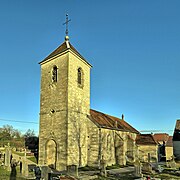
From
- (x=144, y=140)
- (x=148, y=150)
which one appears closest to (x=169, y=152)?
(x=144, y=140)

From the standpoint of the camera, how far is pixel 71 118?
2497cm

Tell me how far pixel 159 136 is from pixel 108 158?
48.2 metres

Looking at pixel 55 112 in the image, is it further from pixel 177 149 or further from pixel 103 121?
pixel 177 149

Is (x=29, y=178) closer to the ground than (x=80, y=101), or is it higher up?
closer to the ground

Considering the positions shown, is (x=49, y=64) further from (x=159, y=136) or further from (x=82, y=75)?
(x=159, y=136)

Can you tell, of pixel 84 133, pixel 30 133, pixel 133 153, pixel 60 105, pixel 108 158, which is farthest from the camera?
pixel 30 133

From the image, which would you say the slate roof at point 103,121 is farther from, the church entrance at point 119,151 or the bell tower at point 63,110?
the church entrance at point 119,151

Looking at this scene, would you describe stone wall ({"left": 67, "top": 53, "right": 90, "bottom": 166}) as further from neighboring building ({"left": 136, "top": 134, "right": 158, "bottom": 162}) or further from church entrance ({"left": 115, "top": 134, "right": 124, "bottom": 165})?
neighboring building ({"left": 136, "top": 134, "right": 158, "bottom": 162})

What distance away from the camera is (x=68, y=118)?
80.0ft

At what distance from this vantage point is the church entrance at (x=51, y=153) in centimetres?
2461

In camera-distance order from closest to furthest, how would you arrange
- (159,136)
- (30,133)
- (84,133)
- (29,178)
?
(29,178) < (84,133) < (30,133) < (159,136)

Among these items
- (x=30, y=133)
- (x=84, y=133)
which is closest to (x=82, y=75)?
(x=84, y=133)

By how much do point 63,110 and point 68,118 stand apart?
3.83ft

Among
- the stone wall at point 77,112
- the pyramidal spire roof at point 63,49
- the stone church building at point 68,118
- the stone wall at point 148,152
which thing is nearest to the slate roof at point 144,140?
the stone wall at point 148,152
